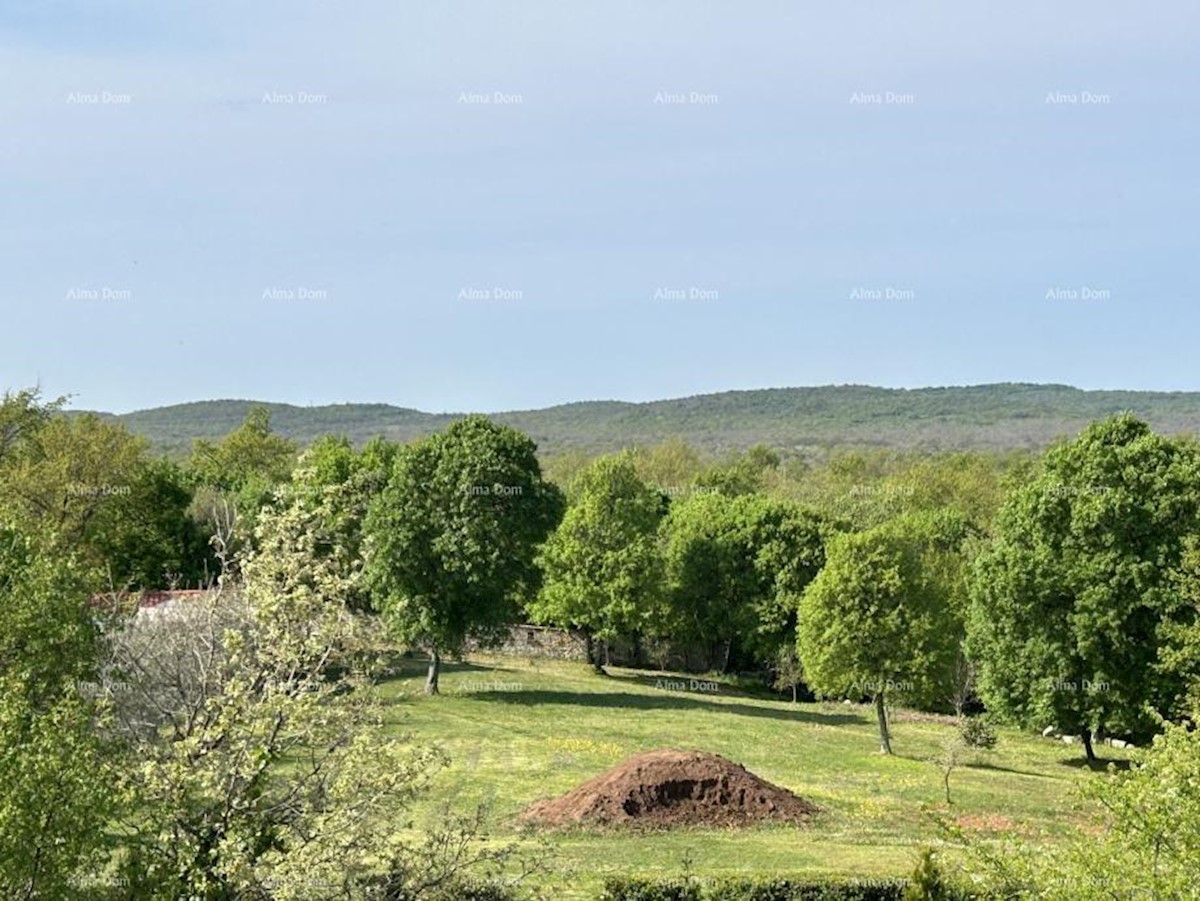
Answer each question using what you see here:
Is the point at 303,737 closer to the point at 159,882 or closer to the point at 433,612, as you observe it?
the point at 159,882

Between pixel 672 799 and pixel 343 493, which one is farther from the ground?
pixel 343 493

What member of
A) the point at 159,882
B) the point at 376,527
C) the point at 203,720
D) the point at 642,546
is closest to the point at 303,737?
the point at 203,720

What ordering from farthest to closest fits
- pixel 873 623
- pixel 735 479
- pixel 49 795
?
pixel 735 479 < pixel 873 623 < pixel 49 795

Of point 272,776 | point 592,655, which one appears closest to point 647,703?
point 592,655

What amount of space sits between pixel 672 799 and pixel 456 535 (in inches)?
1014

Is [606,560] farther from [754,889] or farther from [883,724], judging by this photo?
[754,889]

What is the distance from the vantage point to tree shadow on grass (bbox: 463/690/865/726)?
60688 millimetres

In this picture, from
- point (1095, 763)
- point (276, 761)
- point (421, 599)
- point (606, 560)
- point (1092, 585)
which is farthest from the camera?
point (606, 560)

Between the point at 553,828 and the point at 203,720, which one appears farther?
the point at 553,828

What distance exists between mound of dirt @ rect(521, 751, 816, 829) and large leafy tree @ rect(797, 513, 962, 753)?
45.9 ft

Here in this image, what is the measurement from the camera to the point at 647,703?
205 ft

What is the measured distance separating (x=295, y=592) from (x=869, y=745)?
40.4 meters

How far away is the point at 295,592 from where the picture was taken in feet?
60.7

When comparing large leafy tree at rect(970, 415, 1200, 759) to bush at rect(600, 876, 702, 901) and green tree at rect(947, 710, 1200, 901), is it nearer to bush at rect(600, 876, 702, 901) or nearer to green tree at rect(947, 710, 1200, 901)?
bush at rect(600, 876, 702, 901)
